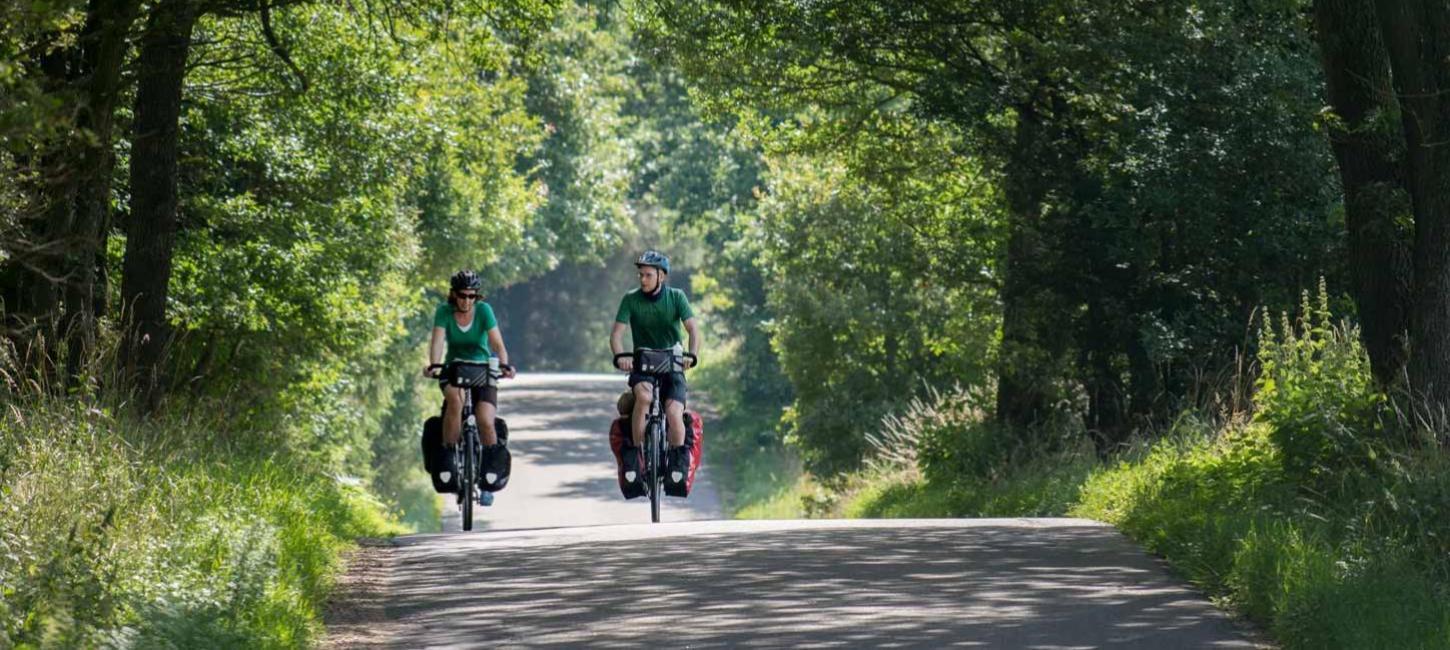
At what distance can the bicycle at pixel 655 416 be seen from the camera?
16641mm

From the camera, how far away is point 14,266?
18.0 meters

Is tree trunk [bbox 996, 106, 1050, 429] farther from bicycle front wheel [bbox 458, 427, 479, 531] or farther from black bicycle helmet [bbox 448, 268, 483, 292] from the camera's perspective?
black bicycle helmet [bbox 448, 268, 483, 292]

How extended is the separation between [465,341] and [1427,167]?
7.47 metres

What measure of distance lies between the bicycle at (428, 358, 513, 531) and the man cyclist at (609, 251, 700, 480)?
41.3 inches

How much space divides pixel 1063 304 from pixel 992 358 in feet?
7.07

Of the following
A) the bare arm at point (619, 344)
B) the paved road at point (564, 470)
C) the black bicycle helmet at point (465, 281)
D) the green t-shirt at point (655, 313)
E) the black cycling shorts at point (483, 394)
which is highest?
the black bicycle helmet at point (465, 281)

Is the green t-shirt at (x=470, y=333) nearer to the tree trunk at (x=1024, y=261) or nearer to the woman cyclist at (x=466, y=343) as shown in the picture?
the woman cyclist at (x=466, y=343)

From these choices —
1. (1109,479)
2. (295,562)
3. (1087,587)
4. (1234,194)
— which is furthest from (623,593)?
(1234,194)

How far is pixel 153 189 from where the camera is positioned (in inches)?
664

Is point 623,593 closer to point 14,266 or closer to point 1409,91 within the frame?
point 1409,91

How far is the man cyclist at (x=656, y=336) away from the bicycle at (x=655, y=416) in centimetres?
5

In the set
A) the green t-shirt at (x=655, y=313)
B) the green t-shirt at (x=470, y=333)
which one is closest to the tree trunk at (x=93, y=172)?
the green t-shirt at (x=470, y=333)

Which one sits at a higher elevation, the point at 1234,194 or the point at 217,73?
the point at 217,73

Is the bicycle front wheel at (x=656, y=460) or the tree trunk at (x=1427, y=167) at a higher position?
the tree trunk at (x=1427, y=167)
